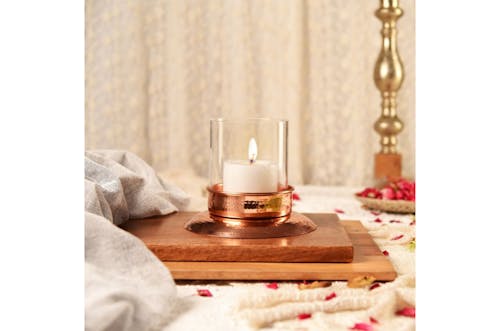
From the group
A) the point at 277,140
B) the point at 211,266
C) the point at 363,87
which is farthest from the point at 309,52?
the point at 211,266

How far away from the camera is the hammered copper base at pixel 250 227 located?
3.02ft

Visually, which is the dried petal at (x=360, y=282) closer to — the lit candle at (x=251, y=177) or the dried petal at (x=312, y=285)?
the dried petal at (x=312, y=285)

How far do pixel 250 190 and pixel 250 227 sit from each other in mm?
66

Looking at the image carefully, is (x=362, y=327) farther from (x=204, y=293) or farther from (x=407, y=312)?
(x=204, y=293)

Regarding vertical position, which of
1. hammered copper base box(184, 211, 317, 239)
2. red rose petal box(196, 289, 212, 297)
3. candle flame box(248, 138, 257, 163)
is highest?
candle flame box(248, 138, 257, 163)

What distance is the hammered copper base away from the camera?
0.92 meters

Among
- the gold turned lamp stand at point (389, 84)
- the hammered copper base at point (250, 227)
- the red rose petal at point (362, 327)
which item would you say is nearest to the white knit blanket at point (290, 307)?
the red rose petal at point (362, 327)

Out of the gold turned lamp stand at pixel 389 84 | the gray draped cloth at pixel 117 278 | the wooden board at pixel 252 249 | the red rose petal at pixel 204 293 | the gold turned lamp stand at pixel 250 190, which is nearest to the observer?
the gray draped cloth at pixel 117 278

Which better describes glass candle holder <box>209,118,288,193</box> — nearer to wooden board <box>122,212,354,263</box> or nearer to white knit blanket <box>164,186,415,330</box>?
wooden board <box>122,212,354,263</box>

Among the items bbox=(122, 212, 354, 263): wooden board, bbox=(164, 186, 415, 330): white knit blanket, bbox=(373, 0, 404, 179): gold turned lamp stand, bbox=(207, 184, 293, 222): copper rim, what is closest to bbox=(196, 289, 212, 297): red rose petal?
bbox=(164, 186, 415, 330): white knit blanket

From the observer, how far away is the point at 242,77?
7.81 feet

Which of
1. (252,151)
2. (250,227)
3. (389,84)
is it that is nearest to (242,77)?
(389,84)
